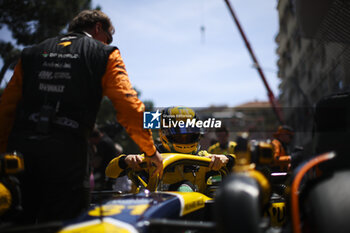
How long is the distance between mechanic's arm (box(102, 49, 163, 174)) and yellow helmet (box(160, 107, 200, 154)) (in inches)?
56.3

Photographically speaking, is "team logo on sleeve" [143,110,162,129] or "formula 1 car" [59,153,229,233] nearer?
"formula 1 car" [59,153,229,233]

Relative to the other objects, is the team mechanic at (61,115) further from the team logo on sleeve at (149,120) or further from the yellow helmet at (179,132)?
the yellow helmet at (179,132)

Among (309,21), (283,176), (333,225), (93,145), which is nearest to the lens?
(333,225)

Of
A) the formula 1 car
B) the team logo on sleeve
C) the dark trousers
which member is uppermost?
the team logo on sleeve

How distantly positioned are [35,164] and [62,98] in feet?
1.39

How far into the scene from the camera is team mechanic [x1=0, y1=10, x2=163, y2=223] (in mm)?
2139

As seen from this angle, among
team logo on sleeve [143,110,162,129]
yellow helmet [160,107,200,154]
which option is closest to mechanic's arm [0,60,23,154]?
team logo on sleeve [143,110,162,129]

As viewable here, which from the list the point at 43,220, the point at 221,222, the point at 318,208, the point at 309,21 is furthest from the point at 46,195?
the point at 309,21

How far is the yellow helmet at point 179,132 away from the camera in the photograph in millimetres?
3791

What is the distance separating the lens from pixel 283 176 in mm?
2807

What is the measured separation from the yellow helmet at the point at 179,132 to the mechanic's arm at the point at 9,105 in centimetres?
170

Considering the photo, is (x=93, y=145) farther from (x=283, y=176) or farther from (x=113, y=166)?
(x=283, y=176)

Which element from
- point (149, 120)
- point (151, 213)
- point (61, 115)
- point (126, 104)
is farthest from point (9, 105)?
point (151, 213)

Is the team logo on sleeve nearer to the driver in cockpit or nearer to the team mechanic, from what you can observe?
the team mechanic
